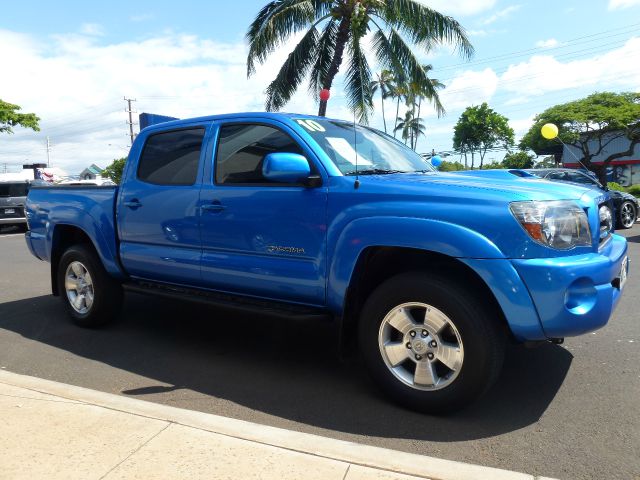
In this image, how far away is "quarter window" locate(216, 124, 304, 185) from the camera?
4066mm

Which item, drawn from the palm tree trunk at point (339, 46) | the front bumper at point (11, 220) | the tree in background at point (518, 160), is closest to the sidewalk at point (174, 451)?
the palm tree trunk at point (339, 46)

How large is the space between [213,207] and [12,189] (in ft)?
60.9

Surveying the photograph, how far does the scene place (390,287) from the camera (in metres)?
3.36

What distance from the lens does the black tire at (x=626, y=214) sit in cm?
1496

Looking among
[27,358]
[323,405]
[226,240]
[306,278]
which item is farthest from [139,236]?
[323,405]

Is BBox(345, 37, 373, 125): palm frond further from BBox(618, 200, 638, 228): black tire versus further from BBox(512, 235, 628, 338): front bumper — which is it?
BBox(512, 235, 628, 338): front bumper

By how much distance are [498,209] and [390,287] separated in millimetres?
776

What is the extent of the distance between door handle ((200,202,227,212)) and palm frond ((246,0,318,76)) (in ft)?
42.8

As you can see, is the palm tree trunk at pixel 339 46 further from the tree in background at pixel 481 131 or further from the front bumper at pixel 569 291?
the tree in background at pixel 481 131

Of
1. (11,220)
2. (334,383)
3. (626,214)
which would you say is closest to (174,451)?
(334,383)

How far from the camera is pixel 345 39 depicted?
53.6 feet

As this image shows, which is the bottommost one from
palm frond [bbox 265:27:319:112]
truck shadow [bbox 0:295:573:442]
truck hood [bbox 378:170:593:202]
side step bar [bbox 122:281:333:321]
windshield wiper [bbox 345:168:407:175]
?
truck shadow [bbox 0:295:573:442]

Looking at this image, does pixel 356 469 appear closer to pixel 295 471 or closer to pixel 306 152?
pixel 295 471

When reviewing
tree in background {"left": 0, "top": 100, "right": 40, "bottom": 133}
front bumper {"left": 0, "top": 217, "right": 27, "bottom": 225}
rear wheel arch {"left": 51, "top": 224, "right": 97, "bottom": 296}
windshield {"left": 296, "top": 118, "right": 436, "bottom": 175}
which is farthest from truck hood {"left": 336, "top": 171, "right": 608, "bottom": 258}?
tree in background {"left": 0, "top": 100, "right": 40, "bottom": 133}
